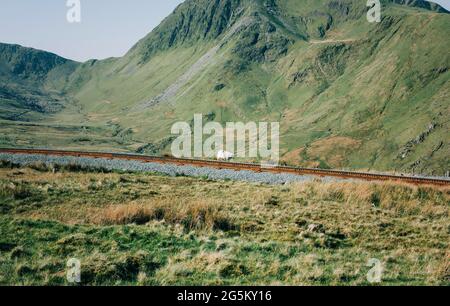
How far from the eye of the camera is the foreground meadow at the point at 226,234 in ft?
30.3

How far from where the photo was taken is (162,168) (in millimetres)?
28891

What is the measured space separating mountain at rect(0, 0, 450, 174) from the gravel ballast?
1266 inches

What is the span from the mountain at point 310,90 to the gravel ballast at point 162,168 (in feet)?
105

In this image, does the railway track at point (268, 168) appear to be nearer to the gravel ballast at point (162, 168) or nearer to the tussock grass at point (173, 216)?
the gravel ballast at point (162, 168)

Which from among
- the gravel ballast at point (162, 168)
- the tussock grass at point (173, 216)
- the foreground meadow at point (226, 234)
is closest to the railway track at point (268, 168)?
the gravel ballast at point (162, 168)

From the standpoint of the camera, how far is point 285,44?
454 feet

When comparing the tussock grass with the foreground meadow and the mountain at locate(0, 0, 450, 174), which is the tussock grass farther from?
the mountain at locate(0, 0, 450, 174)

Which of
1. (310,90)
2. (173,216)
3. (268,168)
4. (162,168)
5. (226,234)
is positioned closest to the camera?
(226,234)

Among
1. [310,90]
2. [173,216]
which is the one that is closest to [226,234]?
[173,216]

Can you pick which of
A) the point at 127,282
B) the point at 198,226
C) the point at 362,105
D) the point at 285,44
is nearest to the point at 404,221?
the point at 198,226

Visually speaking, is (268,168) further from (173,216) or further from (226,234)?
(226,234)

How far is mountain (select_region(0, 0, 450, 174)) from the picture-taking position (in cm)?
6594

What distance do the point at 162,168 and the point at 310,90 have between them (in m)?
85.4

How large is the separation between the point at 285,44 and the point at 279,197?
12664cm
